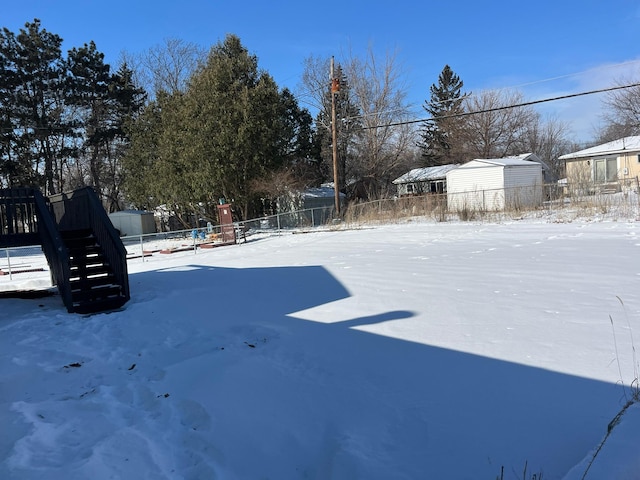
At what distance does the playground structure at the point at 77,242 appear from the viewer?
7.62m

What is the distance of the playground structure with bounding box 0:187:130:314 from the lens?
762 cm

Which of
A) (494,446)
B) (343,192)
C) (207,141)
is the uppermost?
(207,141)

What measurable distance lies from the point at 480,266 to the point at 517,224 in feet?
30.6

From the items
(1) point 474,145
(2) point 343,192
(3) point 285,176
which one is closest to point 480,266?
(3) point 285,176

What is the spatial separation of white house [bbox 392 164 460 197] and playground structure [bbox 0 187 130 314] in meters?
33.8

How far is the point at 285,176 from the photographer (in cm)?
2781

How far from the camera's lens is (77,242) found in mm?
9039

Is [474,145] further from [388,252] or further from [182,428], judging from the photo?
[182,428]

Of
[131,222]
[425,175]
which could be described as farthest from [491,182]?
[131,222]

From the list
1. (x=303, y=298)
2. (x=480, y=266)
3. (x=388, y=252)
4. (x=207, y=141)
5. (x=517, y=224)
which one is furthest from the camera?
(x=207, y=141)

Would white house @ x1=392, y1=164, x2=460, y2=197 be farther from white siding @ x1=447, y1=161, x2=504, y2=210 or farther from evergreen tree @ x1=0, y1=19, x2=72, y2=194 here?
evergreen tree @ x1=0, y1=19, x2=72, y2=194

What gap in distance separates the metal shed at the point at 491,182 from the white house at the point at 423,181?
11139mm

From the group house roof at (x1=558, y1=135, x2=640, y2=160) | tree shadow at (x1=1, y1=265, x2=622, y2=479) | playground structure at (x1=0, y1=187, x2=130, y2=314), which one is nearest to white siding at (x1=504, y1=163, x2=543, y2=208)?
house roof at (x1=558, y1=135, x2=640, y2=160)

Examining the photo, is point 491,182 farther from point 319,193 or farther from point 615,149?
point 319,193
